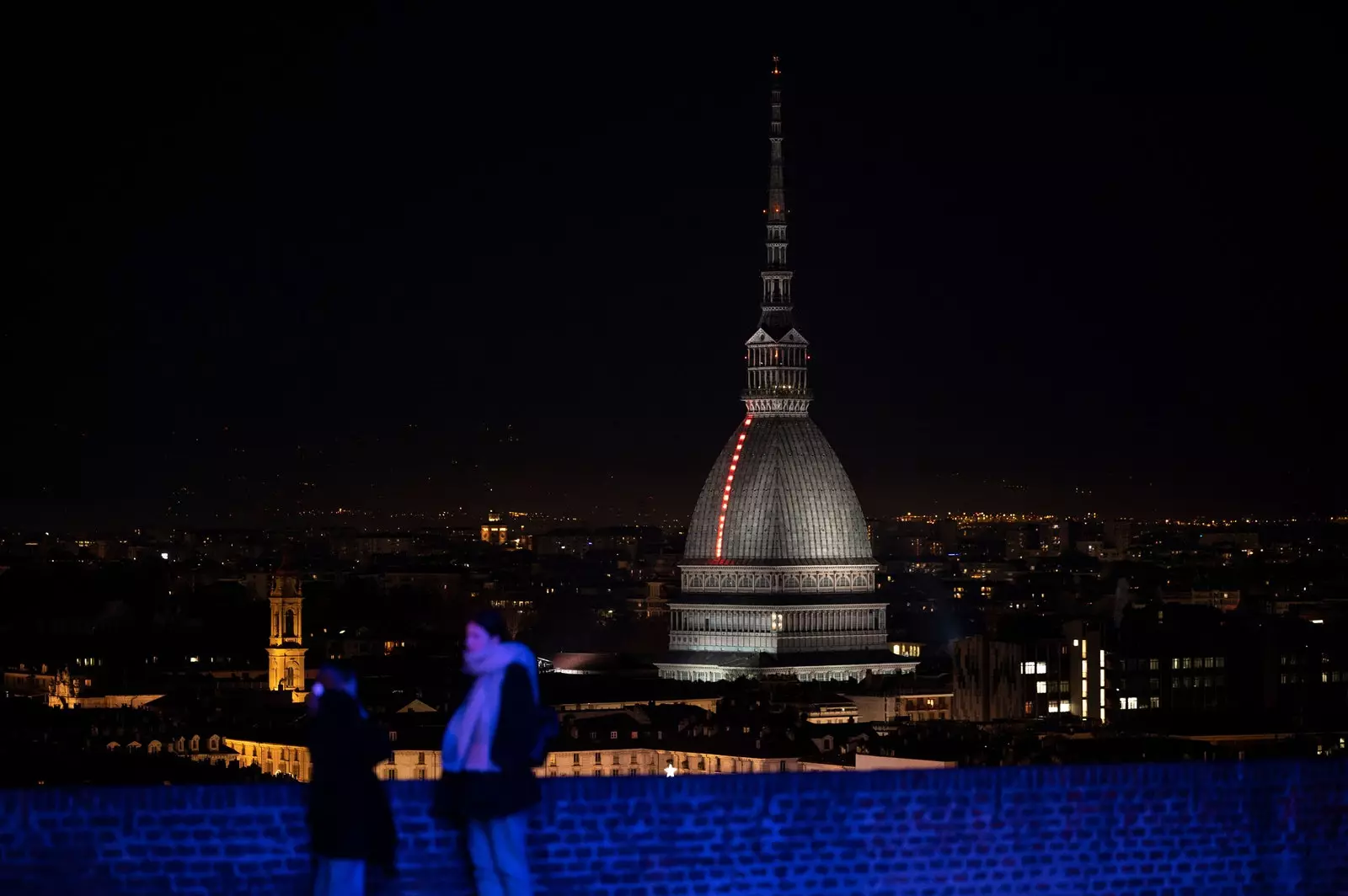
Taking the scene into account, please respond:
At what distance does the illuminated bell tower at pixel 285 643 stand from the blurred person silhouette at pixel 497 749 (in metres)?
95.3

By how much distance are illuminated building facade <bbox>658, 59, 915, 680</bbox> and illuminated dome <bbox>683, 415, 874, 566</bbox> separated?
27mm

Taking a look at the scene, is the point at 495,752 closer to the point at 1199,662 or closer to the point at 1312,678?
the point at 1199,662

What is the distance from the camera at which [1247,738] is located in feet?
295

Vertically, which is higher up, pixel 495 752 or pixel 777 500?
pixel 777 500

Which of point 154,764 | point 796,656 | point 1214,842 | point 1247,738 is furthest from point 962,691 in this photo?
point 1214,842

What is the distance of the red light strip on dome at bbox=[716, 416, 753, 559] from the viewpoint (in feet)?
430

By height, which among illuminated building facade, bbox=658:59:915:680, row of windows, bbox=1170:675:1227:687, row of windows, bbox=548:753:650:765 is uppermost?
illuminated building facade, bbox=658:59:915:680

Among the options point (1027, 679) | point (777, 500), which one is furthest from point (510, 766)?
point (777, 500)

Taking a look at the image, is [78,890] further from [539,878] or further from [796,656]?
[796,656]

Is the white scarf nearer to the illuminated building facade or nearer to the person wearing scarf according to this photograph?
the person wearing scarf

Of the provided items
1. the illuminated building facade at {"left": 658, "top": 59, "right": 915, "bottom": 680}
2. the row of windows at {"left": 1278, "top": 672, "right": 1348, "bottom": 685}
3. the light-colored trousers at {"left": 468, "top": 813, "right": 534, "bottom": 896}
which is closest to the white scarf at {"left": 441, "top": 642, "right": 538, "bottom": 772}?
the light-colored trousers at {"left": 468, "top": 813, "right": 534, "bottom": 896}

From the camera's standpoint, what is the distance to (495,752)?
2358cm

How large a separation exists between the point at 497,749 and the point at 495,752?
3cm

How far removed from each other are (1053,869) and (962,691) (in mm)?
87458
